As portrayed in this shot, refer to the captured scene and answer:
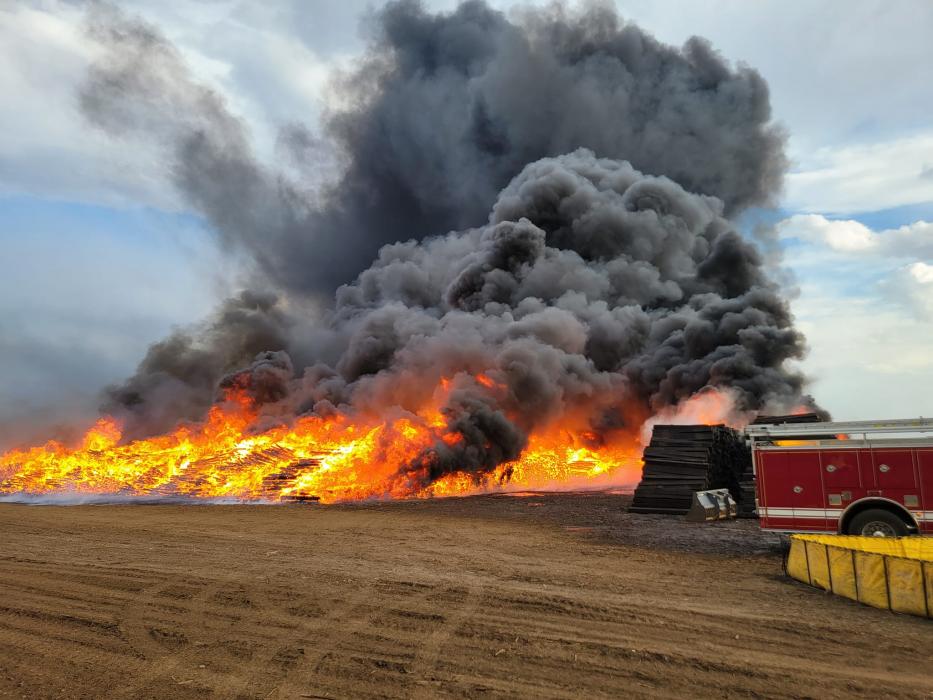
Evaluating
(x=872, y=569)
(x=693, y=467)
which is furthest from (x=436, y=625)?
(x=693, y=467)

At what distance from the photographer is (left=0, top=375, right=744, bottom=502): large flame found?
32000 mm

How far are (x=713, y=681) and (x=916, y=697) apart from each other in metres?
1.85

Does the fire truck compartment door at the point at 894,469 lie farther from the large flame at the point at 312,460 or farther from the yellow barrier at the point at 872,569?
the large flame at the point at 312,460

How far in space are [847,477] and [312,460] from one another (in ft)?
85.2

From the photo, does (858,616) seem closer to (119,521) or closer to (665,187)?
(119,521)

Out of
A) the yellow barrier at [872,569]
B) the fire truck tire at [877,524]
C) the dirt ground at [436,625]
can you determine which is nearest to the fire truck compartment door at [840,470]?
the fire truck tire at [877,524]

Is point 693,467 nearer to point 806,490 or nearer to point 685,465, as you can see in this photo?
point 685,465

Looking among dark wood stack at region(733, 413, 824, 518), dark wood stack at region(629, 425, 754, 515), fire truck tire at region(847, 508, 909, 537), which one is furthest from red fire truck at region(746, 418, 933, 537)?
dark wood stack at region(629, 425, 754, 515)

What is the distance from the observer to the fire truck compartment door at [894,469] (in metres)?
13.0

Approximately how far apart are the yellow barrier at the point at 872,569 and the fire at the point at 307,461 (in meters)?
22.6

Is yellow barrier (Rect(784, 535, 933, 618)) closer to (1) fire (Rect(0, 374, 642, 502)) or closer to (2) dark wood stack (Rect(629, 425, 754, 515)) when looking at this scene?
(2) dark wood stack (Rect(629, 425, 754, 515))

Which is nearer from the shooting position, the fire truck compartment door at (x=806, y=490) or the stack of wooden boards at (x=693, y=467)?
the fire truck compartment door at (x=806, y=490)

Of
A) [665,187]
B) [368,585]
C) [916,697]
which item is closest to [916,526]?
[916,697]

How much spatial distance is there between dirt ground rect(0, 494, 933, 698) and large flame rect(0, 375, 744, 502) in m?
16.4
